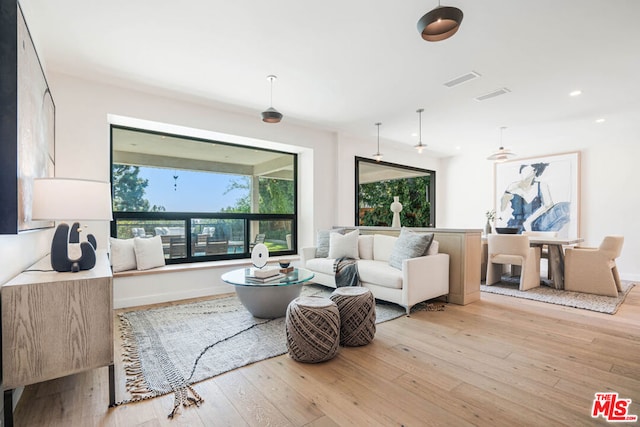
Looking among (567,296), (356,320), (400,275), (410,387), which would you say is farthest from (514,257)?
(410,387)

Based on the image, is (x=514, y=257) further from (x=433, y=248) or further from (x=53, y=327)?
(x=53, y=327)

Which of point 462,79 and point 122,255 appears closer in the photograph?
point 462,79

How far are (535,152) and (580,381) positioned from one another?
5.86 metres

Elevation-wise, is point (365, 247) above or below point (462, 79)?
below

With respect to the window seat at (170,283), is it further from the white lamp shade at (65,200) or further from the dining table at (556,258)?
the dining table at (556,258)

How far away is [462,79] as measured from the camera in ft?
11.5

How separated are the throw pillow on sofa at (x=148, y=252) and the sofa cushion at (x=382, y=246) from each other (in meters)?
2.96

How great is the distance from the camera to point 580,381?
80.0 inches

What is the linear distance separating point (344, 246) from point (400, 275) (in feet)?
4.00

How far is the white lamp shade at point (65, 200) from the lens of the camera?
5.91ft

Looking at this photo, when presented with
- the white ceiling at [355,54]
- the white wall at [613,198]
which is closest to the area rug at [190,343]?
the white ceiling at [355,54]

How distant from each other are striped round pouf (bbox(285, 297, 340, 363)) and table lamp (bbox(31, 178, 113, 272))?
1404 mm

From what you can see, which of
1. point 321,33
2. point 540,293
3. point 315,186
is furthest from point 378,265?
point 321,33

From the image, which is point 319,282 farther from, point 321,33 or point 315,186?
point 321,33
